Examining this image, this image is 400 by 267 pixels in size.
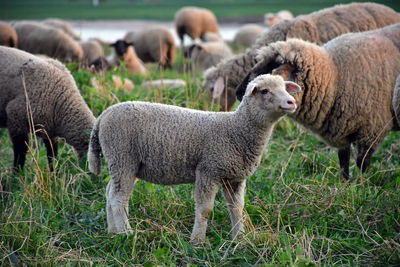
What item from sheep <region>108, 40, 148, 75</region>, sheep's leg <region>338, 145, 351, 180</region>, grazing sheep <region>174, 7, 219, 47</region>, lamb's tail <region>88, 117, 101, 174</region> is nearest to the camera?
lamb's tail <region>88, 117, 101, 174</region>

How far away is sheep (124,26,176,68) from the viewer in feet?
39.8

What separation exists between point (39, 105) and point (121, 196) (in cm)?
167

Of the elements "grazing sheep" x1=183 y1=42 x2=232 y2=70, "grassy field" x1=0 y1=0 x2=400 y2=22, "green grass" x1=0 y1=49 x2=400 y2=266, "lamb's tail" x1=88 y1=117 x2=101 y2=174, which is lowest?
"grassy field" x1=0 y1=0 x2=400 y2=22

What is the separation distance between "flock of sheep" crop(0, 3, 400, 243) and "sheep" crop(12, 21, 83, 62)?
4629mm

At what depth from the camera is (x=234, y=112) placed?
3494 mm

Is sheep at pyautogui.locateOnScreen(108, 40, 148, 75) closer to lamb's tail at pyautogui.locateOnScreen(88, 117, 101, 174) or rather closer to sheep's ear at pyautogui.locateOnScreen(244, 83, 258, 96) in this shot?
lamb's tail at pyautogui.locateOnScreen(88, 117, 101, 174)

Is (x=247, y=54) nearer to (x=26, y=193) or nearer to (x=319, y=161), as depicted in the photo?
(x=319, y=161)

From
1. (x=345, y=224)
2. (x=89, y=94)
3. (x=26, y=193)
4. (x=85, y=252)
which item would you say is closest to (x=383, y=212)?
(x=345, y=224)

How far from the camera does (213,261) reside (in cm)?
329

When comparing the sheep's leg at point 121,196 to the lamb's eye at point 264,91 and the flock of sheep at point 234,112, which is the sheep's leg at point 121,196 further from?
the lamb's eye at point 264,91

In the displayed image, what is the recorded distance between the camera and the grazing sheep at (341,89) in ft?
14.2

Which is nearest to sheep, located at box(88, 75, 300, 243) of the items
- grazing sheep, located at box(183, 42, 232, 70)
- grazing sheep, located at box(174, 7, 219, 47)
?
grazing sheep, located at box(183, 42, 232, 70)

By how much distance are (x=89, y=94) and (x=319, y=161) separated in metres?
2.85

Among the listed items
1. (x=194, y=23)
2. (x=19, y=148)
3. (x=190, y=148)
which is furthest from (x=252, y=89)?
(x=194, y=23)
